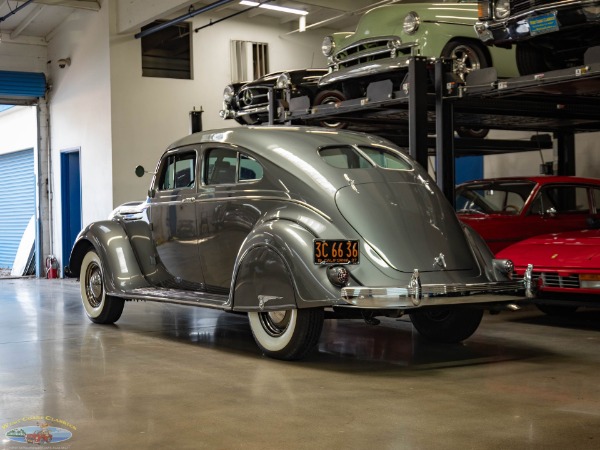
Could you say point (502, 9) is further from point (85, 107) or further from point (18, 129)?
point (18, 129)

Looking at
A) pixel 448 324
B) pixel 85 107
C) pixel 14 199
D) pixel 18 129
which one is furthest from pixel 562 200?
pixel 14 199

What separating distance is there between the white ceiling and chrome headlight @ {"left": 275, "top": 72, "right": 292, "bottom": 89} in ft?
12.0

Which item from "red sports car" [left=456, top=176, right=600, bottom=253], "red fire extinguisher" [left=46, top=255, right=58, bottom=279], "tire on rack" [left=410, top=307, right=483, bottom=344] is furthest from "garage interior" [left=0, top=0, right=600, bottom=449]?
"red fire extinguisher" [left=46, top=255, right=58, bottom=279]

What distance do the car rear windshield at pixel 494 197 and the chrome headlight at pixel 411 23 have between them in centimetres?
204

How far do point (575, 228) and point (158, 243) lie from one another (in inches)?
195

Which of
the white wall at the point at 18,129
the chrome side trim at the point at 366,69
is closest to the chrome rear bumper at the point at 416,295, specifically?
the chrome side trim at the point at 366,69

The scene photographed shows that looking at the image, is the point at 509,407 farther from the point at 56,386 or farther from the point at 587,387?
the point at 56,386

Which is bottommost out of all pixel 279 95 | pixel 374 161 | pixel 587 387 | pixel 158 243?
pixel 587 387

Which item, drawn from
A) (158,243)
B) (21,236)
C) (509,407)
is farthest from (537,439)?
(21,236)

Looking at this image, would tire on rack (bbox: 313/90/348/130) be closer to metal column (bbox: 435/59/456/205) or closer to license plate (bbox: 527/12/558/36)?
metal column (bbox: 435/59/456/205)

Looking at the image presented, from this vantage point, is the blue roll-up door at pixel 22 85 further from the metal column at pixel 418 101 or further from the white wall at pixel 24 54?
the metal column at pixel 418 101

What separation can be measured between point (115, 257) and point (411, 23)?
411 cm

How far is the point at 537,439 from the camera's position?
13.5 ft

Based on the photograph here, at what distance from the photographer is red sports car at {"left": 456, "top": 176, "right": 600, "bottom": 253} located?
9594 mm
